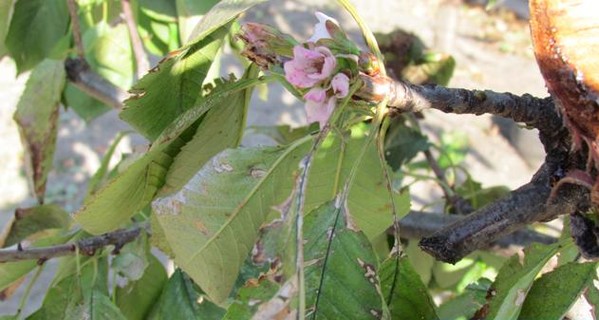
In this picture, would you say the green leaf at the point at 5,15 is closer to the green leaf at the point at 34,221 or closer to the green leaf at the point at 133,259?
the green leaf at the point at 34,221

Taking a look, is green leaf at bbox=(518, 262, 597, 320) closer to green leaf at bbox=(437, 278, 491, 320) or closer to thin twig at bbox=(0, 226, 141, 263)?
green leaf at bbox=(437, 278, 491, 320)

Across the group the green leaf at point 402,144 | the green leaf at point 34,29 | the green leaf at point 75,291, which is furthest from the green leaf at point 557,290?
the green leaf at point 34,29

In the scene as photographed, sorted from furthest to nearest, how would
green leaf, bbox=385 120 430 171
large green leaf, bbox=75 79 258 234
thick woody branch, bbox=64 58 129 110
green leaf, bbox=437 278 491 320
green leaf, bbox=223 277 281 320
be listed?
green leaf, bbox=385 120 430 171 < thick woody branch, bbox=64 58 129 110 < green leaf, bbox=437 278 491 320 < large green leaf, bbox=75 79 258 234 < green leaf, bbox=223 277 281 320

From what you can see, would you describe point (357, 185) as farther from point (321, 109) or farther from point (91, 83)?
point (91, 83)

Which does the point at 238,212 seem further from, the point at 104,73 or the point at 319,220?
the point at 104,73

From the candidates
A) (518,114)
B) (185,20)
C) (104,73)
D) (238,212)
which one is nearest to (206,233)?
(238,212)

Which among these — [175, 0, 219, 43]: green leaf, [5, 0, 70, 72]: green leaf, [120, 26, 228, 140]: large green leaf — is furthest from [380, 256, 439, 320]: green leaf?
[5, 0, 70, 72]: green leaf
